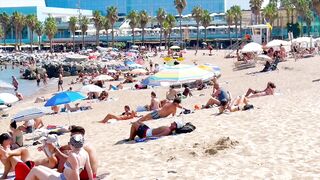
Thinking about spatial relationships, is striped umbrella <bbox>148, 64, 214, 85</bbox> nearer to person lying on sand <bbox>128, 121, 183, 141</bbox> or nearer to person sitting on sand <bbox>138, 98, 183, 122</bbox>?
person sitting on sand <bbox>138, 98, 183, 122</bbox>

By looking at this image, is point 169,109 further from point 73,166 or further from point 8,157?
point 73,166

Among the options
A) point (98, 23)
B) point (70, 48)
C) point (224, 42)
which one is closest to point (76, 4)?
point (70, 48)

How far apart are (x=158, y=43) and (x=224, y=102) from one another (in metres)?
93.8

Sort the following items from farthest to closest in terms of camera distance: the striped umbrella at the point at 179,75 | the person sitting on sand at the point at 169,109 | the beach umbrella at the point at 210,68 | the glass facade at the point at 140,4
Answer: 1. the glass facade at the point at 140,4
2. the beach umbrella at the point at 210,68
3. the person sitting on sand at the point at 169,109
4. the striped umbrella at the point at 179,75

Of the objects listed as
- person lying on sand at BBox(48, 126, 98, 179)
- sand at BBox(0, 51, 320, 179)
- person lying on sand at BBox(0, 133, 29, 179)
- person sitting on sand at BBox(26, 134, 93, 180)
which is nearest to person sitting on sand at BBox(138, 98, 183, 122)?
sand at BBox(0, 51, 320, 179)

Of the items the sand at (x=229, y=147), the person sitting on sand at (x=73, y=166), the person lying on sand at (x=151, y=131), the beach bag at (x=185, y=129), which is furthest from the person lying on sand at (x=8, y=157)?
the beach bag at (x=185, y=129)

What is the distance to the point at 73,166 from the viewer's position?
781 centimetres

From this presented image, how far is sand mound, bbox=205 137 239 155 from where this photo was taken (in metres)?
10.4

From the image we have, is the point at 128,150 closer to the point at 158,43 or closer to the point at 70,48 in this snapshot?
the point at 158,43

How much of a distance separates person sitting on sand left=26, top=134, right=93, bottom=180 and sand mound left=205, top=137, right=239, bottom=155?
290 cm

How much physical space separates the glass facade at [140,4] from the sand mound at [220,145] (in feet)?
457

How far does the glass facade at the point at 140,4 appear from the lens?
14875 centimetres

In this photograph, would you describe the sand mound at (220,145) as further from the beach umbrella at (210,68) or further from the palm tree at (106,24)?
the palm tree at (106,24)

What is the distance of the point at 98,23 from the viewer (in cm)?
10494
